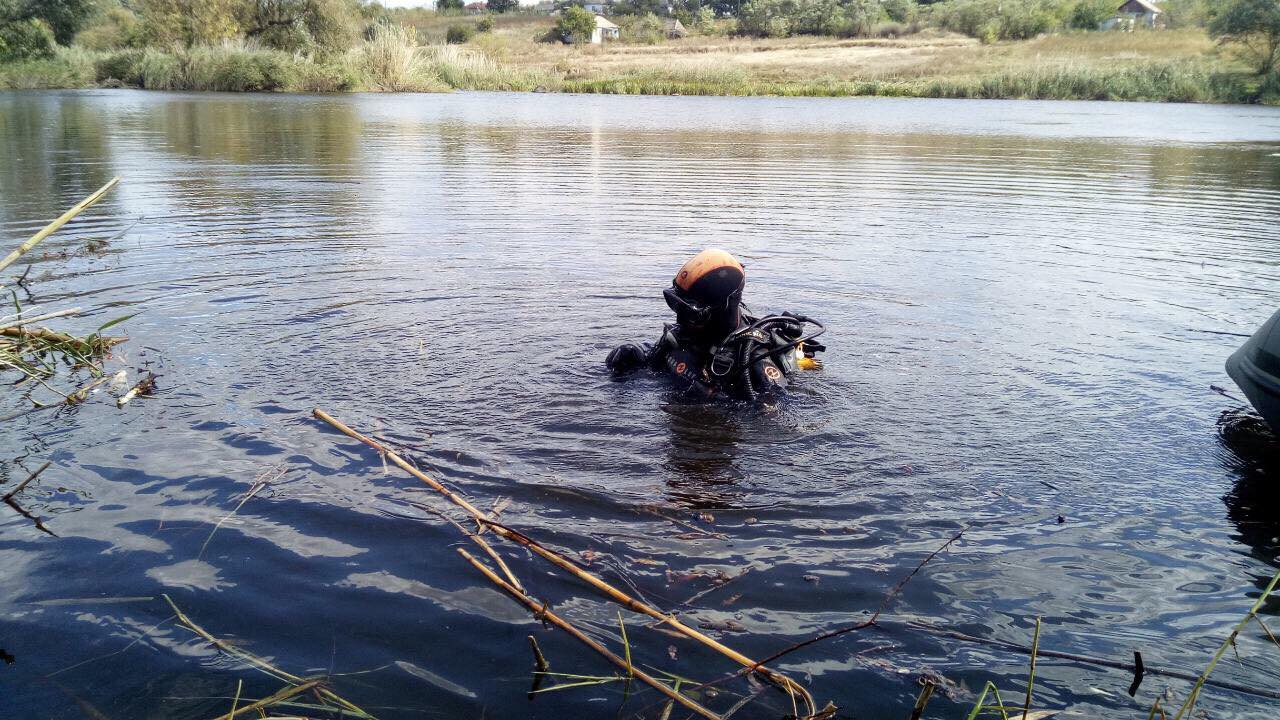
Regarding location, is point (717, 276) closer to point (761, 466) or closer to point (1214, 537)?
point (761, 466)

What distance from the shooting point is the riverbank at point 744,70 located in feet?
146

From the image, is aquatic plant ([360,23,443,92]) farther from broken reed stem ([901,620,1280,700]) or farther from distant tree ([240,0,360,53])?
broken reed stem ([901,620,1280,700])

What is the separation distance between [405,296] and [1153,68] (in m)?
55.8

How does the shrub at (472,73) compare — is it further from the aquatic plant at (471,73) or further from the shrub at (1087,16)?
the shrub at (1087,16)

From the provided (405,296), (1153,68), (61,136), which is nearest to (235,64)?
(61,136)

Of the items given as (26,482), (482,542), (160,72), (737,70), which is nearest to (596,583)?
(482,542)

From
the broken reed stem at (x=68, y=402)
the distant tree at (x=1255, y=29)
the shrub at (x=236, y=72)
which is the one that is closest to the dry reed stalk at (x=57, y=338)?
the broken reed stem at (x=68, y=402)

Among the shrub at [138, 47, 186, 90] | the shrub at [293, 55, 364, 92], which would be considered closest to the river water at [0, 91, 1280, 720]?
the shrub at [293, 55, 364, 92]

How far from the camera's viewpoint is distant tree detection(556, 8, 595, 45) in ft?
274

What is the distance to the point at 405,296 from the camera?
739 cm

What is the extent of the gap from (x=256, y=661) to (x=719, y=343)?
3.26 meters

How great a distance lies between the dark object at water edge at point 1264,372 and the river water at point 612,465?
359mm

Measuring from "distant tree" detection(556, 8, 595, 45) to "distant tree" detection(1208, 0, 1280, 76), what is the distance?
55.0 metres

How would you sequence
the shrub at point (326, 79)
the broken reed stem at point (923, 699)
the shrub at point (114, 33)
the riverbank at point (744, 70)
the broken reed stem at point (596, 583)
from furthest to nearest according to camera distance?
1. the shrub at point (114, 33)
2. the shrub at point (326, 79)
3. the riverbank at point (744, 70)
4. the broken reed stem at point (596, 583)
5. the broken reed stem at point (923, 699)
